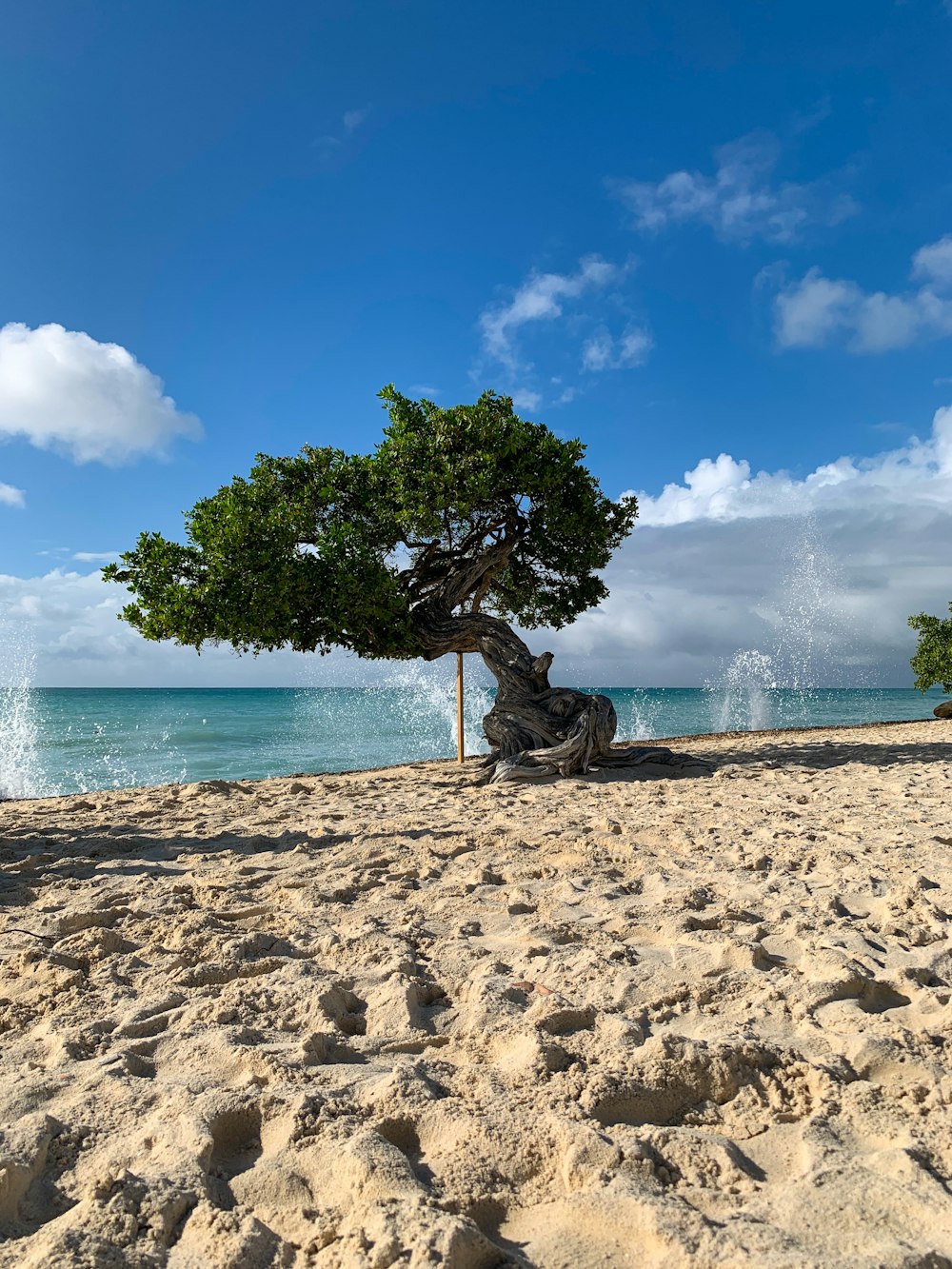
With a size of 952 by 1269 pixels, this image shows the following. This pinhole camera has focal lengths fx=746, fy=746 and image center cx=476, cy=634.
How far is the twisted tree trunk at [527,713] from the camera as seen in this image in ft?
34.9

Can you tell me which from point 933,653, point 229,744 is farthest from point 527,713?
point 933,653

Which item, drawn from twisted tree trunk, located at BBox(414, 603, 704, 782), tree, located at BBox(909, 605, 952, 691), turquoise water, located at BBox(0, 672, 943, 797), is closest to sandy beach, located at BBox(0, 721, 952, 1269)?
twisted tree trunk, located at BBox(414, 603, 704, 782)

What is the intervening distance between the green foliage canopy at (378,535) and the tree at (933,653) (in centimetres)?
1962

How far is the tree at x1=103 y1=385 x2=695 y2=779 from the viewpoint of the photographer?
33.2 ft

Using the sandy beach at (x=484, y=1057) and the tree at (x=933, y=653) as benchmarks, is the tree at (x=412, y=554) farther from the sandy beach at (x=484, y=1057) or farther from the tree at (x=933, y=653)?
the tree at (x=933, y=653)

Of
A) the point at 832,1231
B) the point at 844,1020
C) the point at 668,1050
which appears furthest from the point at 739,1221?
the point at 844,1020

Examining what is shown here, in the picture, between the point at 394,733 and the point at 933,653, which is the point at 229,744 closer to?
the point at 394,733

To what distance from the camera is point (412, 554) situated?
12.1 metres

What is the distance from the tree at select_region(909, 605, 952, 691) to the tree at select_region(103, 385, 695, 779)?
19603 millimetres

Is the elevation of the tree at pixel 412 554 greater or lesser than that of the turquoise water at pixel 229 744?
greater

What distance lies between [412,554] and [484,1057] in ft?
32.5

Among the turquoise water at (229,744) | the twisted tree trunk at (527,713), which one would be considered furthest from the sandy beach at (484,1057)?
the turquoise water at (229,744)

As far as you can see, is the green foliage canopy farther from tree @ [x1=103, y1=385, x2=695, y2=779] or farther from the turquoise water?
the turquoise water

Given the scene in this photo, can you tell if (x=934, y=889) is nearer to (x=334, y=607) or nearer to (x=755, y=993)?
(x=755, y=993)
